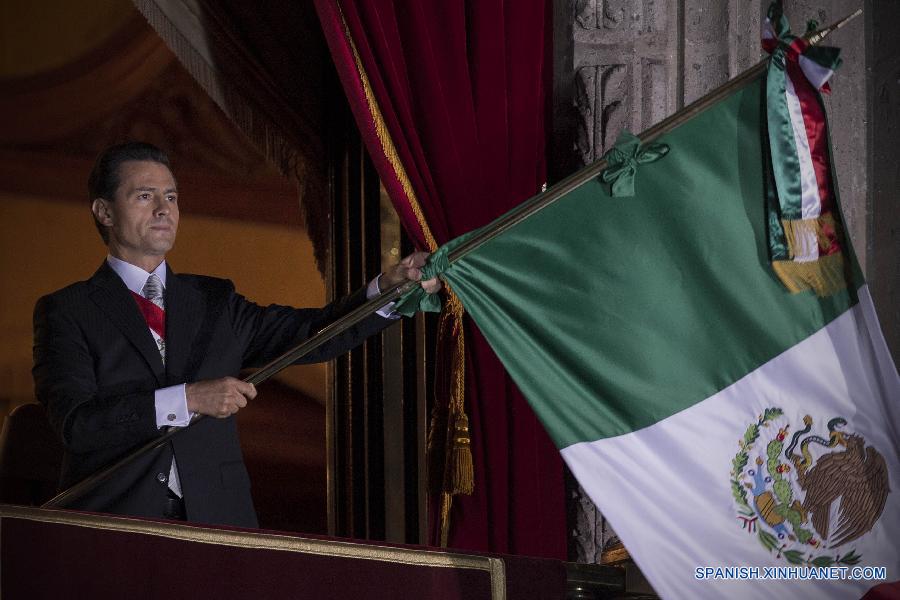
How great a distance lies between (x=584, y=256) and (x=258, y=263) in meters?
2.01

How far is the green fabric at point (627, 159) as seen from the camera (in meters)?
2.15

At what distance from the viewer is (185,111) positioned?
3904 mm

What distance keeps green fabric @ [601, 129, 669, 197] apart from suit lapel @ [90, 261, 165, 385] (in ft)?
4.07

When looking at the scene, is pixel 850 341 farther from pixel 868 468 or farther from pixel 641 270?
pixel 641 270

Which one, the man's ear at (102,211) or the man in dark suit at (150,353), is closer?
the man in dark suit at (150,353)

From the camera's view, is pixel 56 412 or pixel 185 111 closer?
pixel 56 412

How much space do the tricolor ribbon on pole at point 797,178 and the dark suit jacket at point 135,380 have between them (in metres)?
1.03

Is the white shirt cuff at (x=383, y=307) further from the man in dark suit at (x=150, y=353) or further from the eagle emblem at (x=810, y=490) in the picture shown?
the eagle emblem at (x=810, y=490)

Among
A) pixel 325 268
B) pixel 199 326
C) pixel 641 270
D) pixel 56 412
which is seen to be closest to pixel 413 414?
pixel 325 268

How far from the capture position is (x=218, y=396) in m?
2.48

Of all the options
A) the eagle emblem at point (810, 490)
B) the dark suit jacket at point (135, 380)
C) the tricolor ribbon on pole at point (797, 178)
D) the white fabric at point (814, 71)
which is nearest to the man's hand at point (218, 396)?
the dark suit jacket at point (135, 380)

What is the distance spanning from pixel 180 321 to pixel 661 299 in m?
1.27

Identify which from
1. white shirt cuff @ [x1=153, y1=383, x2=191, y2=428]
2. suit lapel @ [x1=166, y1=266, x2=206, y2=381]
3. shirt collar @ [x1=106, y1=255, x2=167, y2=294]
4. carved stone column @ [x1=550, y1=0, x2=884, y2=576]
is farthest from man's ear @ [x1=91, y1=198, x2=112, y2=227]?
carved stone column @ [x1=550, y1=0, x2=884, y2=576]

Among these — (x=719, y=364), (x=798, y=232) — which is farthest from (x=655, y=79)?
(x=719, y=364)
